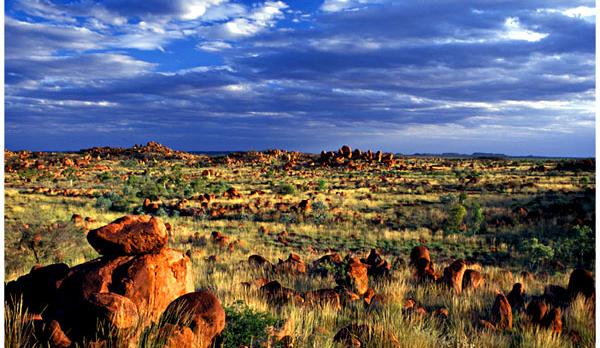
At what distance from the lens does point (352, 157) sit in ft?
317

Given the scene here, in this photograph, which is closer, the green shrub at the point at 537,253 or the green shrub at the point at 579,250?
the green shrub at the point at 537,253

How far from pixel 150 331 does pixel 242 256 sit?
32.8 feet

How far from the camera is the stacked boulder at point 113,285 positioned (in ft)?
15.6

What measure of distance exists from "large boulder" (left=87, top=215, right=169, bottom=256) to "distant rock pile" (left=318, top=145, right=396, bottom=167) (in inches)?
3168

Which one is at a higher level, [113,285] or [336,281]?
[113,285]

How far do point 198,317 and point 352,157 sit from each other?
92.3 meters

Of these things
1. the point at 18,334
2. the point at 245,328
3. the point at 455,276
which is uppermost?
the point at 18,334

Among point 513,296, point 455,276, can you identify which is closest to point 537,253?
point 455,276

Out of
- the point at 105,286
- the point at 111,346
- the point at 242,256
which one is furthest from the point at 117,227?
the point at 242,256

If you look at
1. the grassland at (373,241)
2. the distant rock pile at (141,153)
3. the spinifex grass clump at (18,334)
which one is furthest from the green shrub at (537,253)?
the distant rock pile at (141,153)

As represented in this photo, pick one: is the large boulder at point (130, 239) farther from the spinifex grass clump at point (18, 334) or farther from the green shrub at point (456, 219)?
the green shrub at point (456, 219)

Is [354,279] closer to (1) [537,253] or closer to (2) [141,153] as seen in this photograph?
(1) [537,253]

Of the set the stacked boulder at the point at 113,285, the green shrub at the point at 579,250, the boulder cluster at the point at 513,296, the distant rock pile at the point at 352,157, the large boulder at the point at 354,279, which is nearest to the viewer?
the stacked boulder at the point at 113,285

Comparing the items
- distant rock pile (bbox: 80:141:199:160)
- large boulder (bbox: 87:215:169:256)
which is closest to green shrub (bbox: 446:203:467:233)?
large boulder (bbox: 87:215:169:256)
